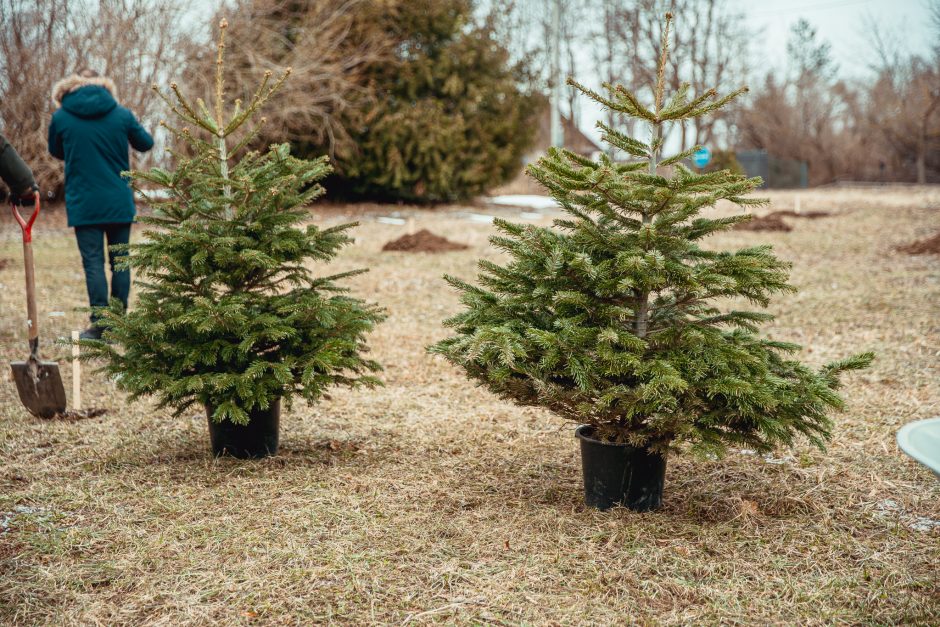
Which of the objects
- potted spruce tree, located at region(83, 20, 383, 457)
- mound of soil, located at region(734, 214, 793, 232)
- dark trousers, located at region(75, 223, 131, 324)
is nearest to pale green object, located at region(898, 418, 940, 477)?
potted spruce tree, located at region(83, 20, 383, 457)

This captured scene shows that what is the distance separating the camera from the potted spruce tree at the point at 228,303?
3.66m

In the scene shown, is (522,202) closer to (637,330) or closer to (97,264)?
(97,264)

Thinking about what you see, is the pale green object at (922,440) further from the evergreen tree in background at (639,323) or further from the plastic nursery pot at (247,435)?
the plastic nursery pot at (247,435)

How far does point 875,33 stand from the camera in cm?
2764

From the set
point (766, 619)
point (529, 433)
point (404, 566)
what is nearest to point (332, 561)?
point (404, 566)

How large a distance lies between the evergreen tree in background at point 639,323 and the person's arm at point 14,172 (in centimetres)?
285

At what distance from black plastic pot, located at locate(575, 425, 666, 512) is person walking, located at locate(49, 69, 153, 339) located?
4.14 metres

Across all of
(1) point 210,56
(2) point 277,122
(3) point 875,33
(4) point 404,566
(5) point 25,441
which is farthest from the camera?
(3) point 875,33

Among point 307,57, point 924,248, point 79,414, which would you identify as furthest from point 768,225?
point 79,414

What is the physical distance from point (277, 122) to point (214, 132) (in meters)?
12.2

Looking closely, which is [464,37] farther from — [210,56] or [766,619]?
[766,619]

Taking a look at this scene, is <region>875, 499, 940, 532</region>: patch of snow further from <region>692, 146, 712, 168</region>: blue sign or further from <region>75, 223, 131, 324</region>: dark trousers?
<region>75, 223, 131, 324</region>: dark trousers

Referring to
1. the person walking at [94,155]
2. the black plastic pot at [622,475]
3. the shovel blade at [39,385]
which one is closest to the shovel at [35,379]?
the shovel blade at [39,385]

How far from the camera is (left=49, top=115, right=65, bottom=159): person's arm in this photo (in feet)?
19.8
